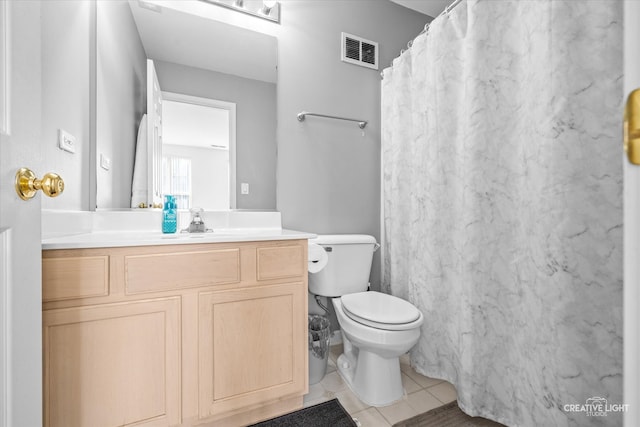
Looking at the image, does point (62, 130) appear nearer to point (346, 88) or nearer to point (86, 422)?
point (86, 422)

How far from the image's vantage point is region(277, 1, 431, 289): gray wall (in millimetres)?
1848

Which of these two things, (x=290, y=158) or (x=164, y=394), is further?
(x=290, y=158)

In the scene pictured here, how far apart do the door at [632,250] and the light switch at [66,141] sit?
1585 mm

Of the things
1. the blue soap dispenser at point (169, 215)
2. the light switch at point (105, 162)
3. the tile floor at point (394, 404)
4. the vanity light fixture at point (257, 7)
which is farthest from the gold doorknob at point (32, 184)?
the vanity light fixture at point (257, 7)

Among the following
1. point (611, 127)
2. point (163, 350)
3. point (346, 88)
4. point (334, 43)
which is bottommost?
point (163, 350)

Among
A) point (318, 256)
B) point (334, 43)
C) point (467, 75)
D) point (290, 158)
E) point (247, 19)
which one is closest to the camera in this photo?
point (467, 75)

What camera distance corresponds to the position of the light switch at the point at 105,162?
138cm

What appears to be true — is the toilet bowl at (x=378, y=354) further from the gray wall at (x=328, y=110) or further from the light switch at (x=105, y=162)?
the light switch at (x=105, y=162)

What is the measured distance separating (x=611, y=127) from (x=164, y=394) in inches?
72.5

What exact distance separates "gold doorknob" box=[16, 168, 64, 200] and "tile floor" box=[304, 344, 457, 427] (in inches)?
55.5

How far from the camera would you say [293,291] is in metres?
1.31

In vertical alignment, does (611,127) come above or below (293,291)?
above

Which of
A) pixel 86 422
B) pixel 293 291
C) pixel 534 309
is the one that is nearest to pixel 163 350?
pixel 86 422

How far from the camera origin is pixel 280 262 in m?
1.28
